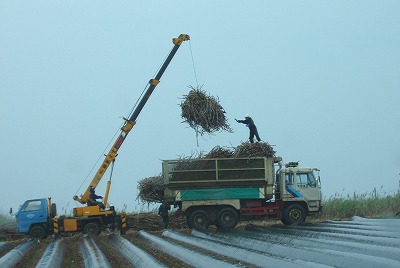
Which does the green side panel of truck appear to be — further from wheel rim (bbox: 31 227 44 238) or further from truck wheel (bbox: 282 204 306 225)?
wheel rim (bbox: 31 227 44 238)

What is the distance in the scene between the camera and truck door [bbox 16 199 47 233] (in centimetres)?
2323

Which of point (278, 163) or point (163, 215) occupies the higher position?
point (278, 163)

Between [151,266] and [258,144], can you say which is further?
[258,144]

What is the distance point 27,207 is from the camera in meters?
23.5

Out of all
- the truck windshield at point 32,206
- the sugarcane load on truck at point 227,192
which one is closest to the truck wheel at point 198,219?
the sugarcane load on truck at point 227,192

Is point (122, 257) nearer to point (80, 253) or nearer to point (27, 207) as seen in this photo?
point (80, 253)

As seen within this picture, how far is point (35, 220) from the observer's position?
2323cm

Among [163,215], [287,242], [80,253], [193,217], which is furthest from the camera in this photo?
[163,215]

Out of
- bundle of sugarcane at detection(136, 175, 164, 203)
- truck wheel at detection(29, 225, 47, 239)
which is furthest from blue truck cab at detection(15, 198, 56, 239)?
bundle of sugarcane at detection(136, 175, 164, 203)

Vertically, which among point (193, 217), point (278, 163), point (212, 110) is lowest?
point (193, 217)

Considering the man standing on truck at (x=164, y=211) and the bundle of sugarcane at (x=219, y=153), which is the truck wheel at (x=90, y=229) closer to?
the man standing on truck at (x=164, y=211)

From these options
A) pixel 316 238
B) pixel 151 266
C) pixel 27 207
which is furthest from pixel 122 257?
pixel 27 207

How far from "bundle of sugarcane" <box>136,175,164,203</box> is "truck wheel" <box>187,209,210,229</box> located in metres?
1.21

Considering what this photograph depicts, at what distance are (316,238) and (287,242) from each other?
733mm
